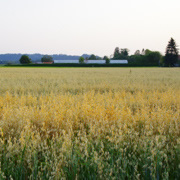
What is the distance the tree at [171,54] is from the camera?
79.9 m

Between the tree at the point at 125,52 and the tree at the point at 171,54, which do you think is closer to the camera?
the tree at the point at 171,54

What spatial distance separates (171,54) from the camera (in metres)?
80.9

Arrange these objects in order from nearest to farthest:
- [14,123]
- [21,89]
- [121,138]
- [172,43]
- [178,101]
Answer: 1. [121,138]
2. [14,123]
3. [178,101]
4. [21,89]
5. [172,43]

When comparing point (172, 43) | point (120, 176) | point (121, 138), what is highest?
point (172, 43)

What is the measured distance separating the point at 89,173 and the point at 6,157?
3.89ft

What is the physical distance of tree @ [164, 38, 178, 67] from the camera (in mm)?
79938

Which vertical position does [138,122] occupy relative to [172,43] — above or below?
below

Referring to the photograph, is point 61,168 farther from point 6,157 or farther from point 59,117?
point 59,117

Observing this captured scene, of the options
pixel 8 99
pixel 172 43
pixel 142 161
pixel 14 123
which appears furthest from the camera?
pixel 172 43

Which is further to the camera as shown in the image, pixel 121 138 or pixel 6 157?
pixel 121 138

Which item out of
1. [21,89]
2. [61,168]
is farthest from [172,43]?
[61,168]

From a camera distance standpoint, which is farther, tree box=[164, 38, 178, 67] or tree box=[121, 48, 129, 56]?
tree box=[121, 48, 129, 56]

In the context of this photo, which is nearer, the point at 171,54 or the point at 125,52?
the point at 171,54

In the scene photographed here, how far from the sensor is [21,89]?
30.5 ft
